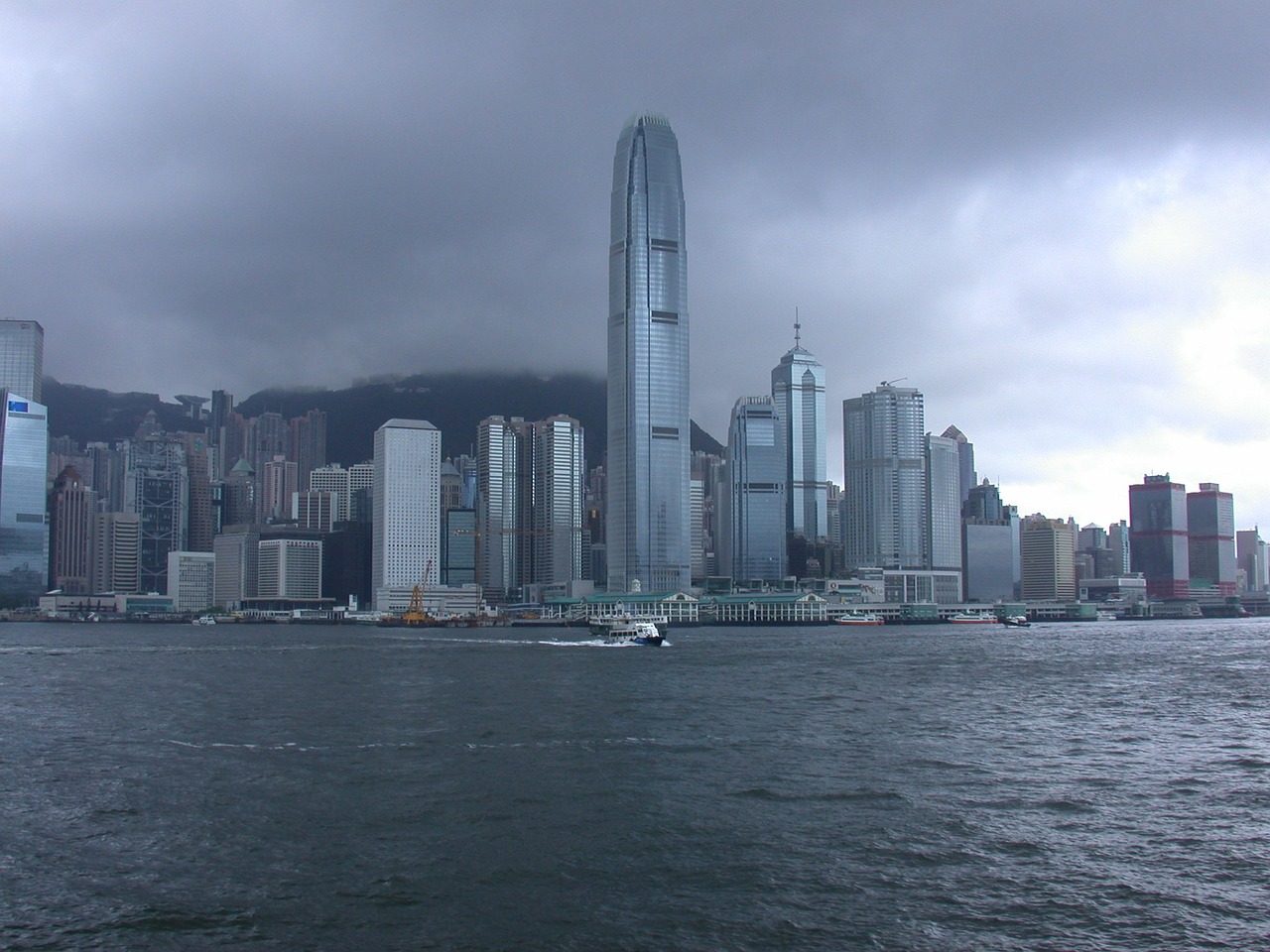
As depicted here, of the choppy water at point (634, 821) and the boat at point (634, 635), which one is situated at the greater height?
the choppy water at point (634, 821)

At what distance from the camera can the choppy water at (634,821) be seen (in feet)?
72.4

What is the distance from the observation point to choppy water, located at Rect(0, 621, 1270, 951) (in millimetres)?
22062

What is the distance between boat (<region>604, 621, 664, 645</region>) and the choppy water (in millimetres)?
58816

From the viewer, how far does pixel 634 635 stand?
400ft

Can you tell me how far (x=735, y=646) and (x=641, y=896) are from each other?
3923 inches

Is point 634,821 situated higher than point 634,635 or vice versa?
point 634,821

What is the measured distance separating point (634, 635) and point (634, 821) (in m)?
92.4

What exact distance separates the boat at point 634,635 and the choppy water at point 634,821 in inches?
2316

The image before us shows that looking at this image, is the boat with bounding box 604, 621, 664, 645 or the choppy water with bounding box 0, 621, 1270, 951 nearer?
the choppy water with bounding box 0, 621, 1270, 951

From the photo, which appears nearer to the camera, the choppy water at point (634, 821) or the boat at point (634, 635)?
the choppy water at point (634, 821)

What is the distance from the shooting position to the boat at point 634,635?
4715 inches

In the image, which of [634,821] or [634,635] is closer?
[634,821]

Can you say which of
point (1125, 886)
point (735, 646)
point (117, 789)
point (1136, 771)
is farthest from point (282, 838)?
point (735, 646)

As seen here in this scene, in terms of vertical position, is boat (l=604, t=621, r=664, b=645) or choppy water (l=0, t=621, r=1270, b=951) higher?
choppy water (l=0, t=621, r=1270, b=951)
